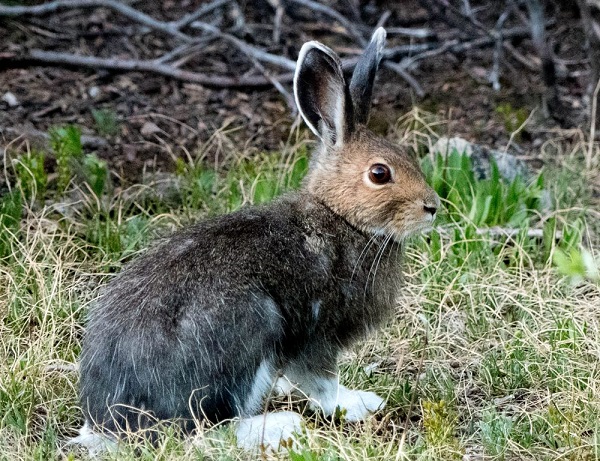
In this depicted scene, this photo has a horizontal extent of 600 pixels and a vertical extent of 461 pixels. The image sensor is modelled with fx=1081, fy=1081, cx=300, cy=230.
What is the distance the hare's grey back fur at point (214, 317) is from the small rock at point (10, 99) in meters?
3.72

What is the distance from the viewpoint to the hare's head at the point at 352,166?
16.5 ft

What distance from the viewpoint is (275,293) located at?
15.2 feet

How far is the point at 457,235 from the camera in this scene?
635cm

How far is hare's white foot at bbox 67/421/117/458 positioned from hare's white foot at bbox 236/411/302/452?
20.9 inches

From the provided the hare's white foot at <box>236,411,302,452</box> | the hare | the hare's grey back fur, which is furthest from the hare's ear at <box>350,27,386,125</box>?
the hare's white foot at <box>236,411,302,452</box>

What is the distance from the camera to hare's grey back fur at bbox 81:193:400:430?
4.37m

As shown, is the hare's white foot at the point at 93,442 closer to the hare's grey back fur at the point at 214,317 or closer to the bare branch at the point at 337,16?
the hare's grey back fur at the point at 214,317

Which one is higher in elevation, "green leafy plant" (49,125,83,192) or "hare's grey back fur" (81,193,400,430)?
"hare's grey back fur" (81,193,400,430)

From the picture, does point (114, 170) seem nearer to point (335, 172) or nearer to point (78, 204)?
point (78, 204)

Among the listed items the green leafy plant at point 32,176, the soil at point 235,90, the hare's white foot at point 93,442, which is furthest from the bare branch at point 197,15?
the hare's white foot at point 93,442

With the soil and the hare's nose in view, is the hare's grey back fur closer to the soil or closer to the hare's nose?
the hare's nose

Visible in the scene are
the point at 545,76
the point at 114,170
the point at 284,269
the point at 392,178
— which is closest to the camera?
the point at 284,269

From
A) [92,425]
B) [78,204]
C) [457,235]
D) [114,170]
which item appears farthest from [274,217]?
[114,170]

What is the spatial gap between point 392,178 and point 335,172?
29 centimetres
